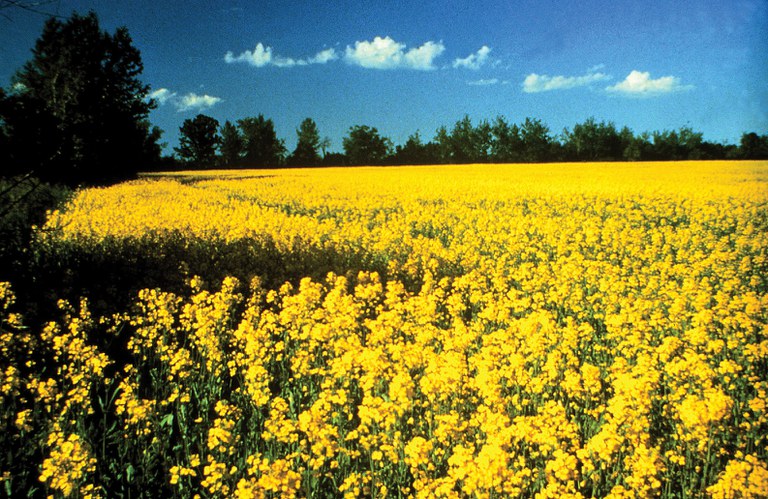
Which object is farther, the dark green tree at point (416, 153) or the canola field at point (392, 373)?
the dark green tree at point (416, 153)

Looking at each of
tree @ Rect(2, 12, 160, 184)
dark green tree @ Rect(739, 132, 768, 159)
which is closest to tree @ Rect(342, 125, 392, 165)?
tree @ Rect(2, 12, 160, 184)

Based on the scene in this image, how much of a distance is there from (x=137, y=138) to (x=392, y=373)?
41680 millimetres

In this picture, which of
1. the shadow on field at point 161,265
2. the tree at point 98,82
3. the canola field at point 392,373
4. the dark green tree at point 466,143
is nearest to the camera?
the canola field at point 392,373

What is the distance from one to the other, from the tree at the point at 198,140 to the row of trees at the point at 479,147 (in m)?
5.21

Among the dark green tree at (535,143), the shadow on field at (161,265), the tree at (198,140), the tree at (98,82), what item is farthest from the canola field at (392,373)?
the tree at (198,140)

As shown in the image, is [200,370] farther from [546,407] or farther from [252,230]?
[252,230]

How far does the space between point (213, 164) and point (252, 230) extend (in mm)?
78025

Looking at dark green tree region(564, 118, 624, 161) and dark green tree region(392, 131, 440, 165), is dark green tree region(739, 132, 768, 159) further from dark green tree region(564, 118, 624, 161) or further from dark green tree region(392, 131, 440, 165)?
dark green tree region(392, 131, 440, 165)

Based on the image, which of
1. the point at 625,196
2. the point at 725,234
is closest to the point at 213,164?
the point at 625,196

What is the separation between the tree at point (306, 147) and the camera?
7575cm

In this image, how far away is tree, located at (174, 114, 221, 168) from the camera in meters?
94.1

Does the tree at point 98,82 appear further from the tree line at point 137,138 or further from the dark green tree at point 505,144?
the dark green tree at point 505,144

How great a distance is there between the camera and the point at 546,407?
12.4 ft

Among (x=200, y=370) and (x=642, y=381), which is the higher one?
(x=642, y=381)
